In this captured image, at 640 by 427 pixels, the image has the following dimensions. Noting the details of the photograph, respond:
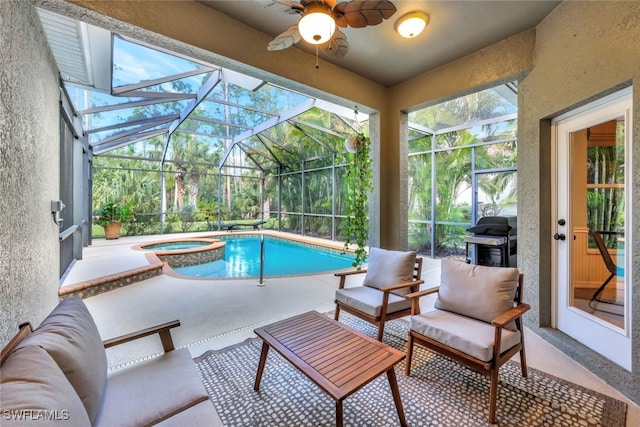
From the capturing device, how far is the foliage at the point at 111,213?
803cm

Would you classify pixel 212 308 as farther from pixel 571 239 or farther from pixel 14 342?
pixel 571 239

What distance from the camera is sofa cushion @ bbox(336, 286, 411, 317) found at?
8.11ft

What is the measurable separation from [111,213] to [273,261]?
5368 mm

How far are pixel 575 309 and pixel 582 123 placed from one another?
174cm

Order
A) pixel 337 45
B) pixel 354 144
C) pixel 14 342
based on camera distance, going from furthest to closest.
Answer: pixel 354 144 < pixel 337 45 < pixel 14 342

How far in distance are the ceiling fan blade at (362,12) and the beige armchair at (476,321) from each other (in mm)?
2034

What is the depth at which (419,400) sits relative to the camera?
1803 millimetres

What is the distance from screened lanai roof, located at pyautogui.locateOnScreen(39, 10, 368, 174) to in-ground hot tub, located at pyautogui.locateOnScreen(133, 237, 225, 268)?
312 cm

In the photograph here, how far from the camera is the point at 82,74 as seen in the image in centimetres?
352

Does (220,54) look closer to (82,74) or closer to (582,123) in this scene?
(82,74)

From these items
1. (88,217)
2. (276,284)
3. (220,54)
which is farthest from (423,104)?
(88,217)

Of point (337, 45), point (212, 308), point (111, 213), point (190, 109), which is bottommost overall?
point (212, 308)

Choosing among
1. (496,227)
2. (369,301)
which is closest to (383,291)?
(369,301)

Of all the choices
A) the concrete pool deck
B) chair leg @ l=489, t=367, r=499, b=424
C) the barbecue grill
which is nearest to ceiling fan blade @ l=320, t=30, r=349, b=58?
chair leg @ l=489, t=367, r=499, b=424
